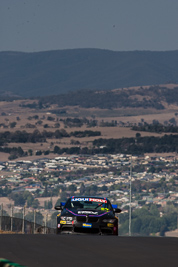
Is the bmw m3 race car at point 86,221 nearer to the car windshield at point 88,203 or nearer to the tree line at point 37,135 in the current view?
the car windshield at point 88,203

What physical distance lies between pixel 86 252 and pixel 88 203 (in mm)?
7178

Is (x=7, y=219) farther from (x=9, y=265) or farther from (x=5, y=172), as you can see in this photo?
(x=5, y=172)

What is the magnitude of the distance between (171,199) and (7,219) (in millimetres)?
65959

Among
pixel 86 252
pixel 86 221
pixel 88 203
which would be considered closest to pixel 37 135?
pixel 88 203

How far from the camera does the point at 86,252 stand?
48.3 ft

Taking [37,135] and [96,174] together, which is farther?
[37,135]

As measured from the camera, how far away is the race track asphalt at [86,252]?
506 inches

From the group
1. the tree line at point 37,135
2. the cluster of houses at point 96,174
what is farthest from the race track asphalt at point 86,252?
the tree line at point 37,135

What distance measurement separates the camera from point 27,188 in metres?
102

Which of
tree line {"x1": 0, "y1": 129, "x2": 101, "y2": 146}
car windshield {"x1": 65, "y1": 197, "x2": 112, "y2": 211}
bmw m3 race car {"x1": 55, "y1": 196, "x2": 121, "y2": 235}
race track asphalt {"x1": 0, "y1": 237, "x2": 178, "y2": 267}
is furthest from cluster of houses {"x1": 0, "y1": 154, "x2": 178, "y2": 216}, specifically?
race track asphalt {"x1": 0, "y1": 237, "x2": 178, "y2": 267}

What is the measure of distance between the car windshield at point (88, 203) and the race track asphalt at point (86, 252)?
9.36 ft

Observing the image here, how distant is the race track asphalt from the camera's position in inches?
506

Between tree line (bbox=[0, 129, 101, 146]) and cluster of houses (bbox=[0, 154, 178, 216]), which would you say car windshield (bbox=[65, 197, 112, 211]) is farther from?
tree line (bbox=[0, 129, 101, 146])

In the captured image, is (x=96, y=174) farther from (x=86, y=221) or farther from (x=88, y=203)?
(x=86, y=221)
